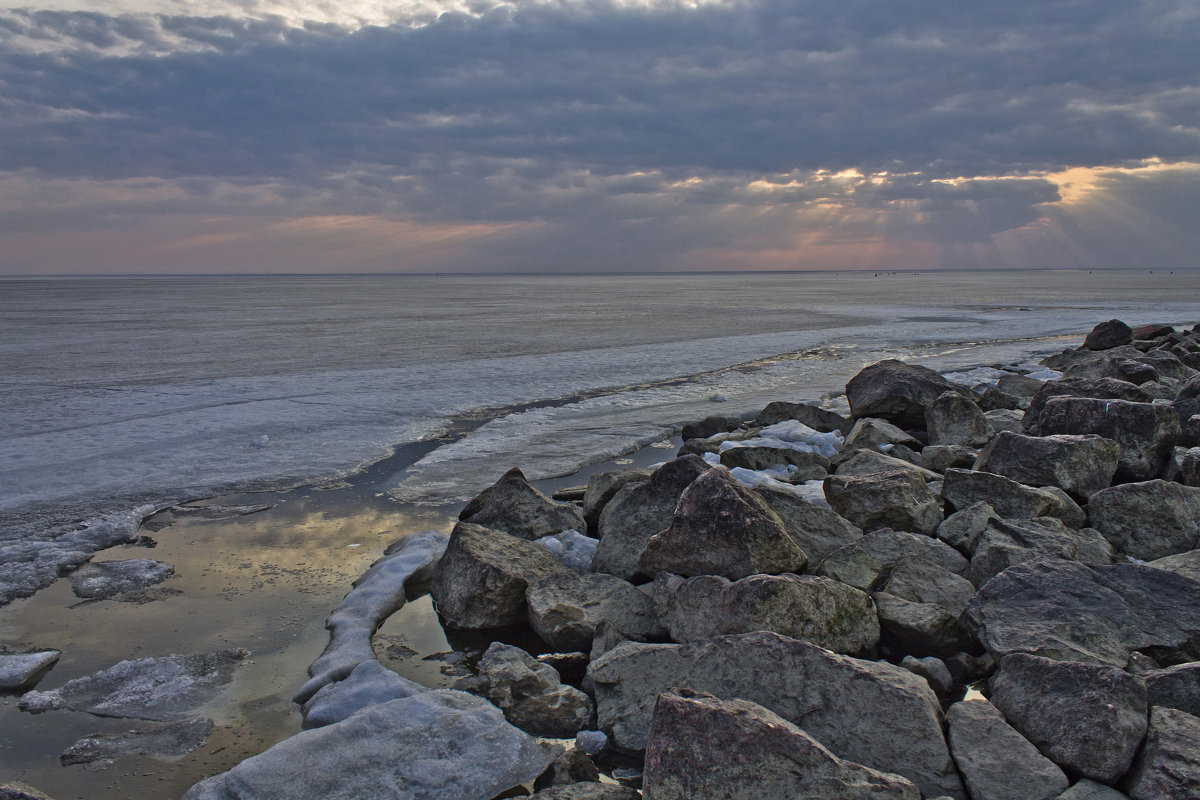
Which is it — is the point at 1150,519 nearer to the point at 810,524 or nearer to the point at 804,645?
the point at 810,524

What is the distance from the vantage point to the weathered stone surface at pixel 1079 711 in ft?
8.08

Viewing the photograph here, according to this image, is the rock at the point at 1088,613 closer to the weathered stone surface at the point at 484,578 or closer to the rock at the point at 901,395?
the weathered stone surface at the point at 484,578

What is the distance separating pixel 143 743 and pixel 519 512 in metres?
2.41

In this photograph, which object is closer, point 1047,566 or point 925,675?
point 925,675

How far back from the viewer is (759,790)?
2240 millimetres

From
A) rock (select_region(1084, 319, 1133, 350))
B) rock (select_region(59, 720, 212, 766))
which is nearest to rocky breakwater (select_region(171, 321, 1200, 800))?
rock (select_region(59, 720, 212, 766))

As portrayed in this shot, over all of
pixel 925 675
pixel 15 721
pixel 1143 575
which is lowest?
pixel 15 721

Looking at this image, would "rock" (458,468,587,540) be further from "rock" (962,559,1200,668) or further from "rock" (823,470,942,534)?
"rock" (962,559,1200,668)

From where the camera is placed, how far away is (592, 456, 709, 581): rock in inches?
174

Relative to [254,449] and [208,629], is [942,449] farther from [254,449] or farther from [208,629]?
[254,449]

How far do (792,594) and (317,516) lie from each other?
3854 mm

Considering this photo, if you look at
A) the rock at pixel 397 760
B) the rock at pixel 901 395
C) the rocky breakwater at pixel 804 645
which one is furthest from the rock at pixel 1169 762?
the rock at pixel 901 395

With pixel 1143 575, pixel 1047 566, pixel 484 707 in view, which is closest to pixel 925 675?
pixel 1047 566

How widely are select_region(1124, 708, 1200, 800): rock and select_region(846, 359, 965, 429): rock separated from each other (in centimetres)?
554
